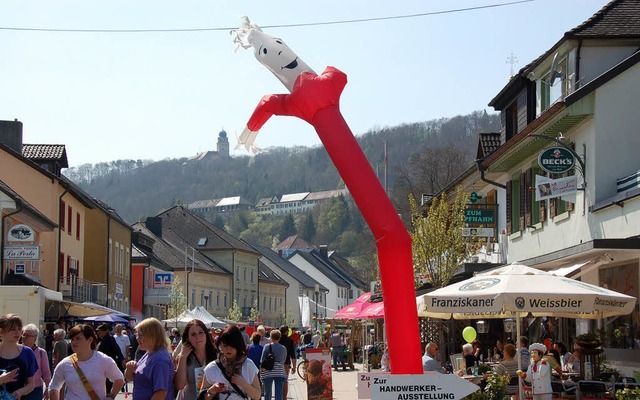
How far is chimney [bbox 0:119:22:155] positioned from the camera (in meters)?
47.6

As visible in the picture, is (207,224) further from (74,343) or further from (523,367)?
(74,343)

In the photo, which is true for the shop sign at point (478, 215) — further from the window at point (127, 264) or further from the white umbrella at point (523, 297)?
the window at point (127, 264)

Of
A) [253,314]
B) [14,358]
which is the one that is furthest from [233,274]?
[14,358]

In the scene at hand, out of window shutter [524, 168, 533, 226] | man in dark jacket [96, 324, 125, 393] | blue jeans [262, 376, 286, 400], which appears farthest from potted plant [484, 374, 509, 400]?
window shutter [524, 168, 533, 226]

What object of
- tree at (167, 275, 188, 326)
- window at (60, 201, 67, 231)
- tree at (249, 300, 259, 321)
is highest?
window at (60, 201, 67, 231)

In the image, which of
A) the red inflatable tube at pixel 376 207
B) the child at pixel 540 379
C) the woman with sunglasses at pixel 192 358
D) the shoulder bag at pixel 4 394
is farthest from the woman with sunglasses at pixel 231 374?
the child at pixel 540 379

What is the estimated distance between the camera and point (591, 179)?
73.8ft

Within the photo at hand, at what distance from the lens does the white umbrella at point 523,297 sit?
15773 mm

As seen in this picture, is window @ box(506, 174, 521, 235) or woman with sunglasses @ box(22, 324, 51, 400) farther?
window @ box(506, 174, 521, 235)

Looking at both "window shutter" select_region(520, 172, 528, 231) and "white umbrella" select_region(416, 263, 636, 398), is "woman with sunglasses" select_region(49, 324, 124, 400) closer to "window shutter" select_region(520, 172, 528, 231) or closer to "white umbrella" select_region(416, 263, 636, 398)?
"white umbrella" select_region(416, 263, 636, 398)

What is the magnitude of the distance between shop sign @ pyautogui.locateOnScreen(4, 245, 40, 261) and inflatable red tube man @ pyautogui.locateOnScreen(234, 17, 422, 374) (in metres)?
24.3

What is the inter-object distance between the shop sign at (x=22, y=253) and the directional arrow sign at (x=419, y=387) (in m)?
27.9

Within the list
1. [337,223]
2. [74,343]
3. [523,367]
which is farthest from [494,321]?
[337,223]

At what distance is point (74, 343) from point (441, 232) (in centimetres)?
2337
